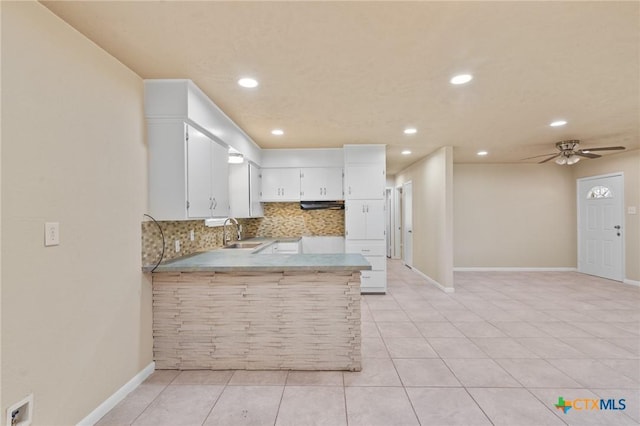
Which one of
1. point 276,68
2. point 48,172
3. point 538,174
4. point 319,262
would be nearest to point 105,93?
point 48,172

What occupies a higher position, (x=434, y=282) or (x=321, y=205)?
(x=321, y=205)

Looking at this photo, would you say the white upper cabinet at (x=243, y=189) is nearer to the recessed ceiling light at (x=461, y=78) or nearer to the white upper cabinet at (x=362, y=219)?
the white upper cabinet at (x=362, y=219)

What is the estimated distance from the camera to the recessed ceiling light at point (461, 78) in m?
2.36

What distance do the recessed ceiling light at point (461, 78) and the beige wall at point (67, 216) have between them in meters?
2.51

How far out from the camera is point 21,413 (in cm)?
145

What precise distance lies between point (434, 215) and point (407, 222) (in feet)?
6.56

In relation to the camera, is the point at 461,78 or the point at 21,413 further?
the point at 461,78

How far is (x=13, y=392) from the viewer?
140 cm

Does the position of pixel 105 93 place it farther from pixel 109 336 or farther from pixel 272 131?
pixel 272 131

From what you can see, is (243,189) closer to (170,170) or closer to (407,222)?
(170,170)

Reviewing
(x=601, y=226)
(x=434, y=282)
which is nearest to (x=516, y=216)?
(x=601, y=226)

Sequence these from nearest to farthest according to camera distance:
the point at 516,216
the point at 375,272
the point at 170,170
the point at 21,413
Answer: the point at 21,413 → the point at 170,170 → the point at 375,272 → the point at 516,216

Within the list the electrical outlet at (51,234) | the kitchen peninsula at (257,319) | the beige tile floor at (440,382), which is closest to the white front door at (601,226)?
the beige tile floor at (440,382)

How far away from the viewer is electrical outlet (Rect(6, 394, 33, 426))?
139 centimetres
